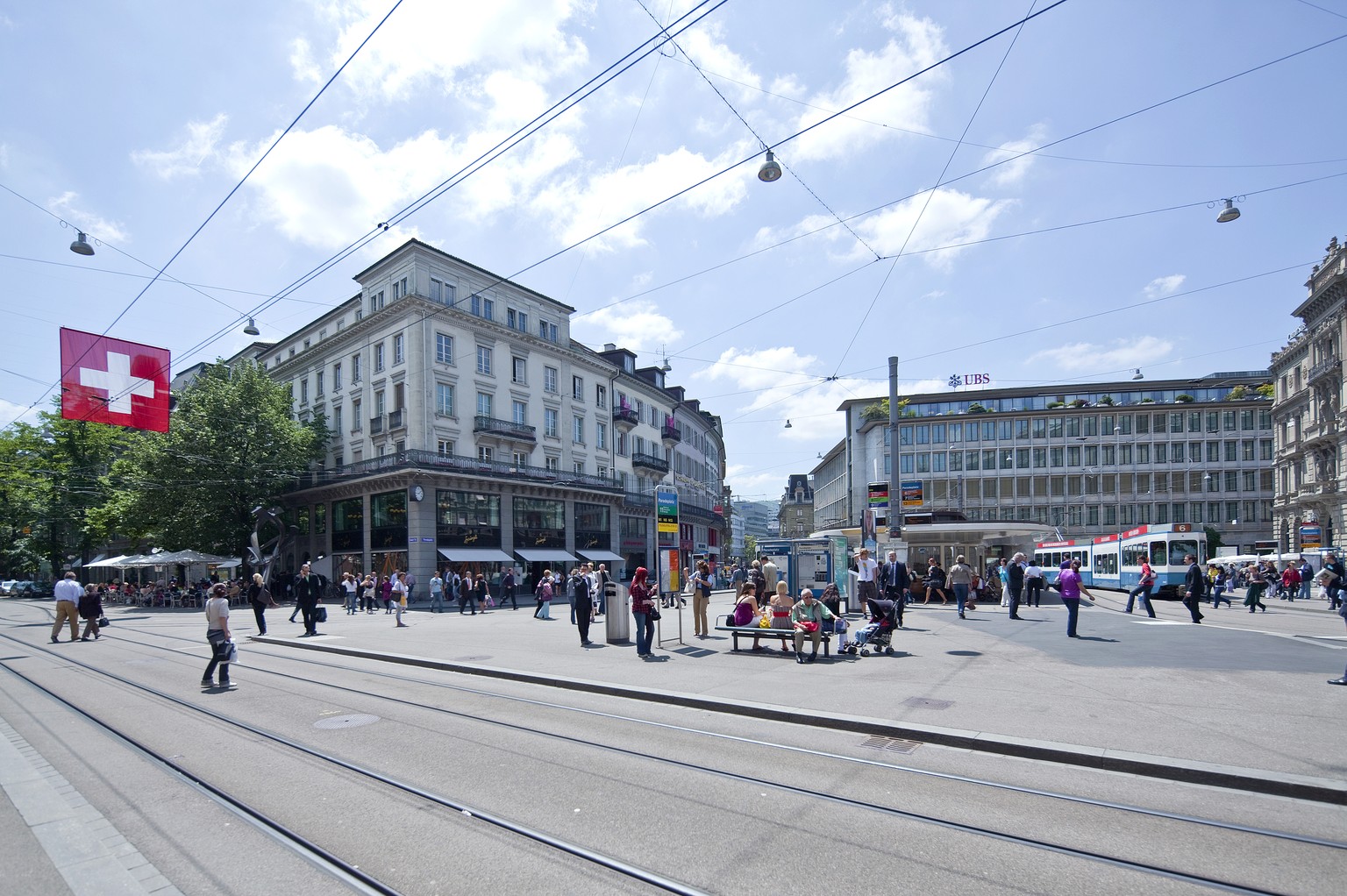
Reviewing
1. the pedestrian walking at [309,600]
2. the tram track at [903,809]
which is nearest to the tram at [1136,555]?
the tram track at [903,809]

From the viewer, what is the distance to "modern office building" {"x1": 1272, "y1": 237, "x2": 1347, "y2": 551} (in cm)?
4869

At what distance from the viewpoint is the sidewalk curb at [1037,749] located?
587cm

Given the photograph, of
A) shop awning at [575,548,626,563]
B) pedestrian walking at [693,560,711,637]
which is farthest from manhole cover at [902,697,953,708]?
shop awning at [575,548,626,563]

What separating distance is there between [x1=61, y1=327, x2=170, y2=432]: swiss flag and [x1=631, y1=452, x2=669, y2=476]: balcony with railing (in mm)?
39702

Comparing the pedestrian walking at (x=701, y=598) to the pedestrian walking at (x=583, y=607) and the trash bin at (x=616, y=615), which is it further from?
the pedestrian walking at (x=583, y=607)

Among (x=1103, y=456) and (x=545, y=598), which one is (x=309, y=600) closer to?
(x=545, y=598)

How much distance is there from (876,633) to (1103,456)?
7801 cm

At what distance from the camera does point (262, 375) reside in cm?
4691

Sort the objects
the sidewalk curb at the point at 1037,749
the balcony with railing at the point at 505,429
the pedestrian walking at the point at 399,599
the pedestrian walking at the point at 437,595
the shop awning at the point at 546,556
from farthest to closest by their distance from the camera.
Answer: the shop awning at the point at 546,556 < the balcony with railing at the point at 505,429 < the pedestrian walking at the point at 437,595 < the pedestrian walking at the point at 399,599 < the sidewalk curb at the point at 1037,749

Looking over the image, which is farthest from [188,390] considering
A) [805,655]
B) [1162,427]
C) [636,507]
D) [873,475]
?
[1162,427]

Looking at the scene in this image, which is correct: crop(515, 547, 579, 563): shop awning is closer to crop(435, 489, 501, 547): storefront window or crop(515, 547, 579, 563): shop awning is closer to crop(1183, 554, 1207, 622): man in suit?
crop(435, 489, 501, 547): storefront window

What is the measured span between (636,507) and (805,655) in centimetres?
4421

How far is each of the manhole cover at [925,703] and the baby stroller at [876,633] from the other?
3777mm

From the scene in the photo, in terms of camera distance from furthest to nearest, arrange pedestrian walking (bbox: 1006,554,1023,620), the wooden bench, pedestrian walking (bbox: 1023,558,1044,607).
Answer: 1. pedestrian walking (bbox: 1023,558,1044,607)
2. pedestrian walking (bbox: 1006,554,1023,620)
3. the wooden bench
